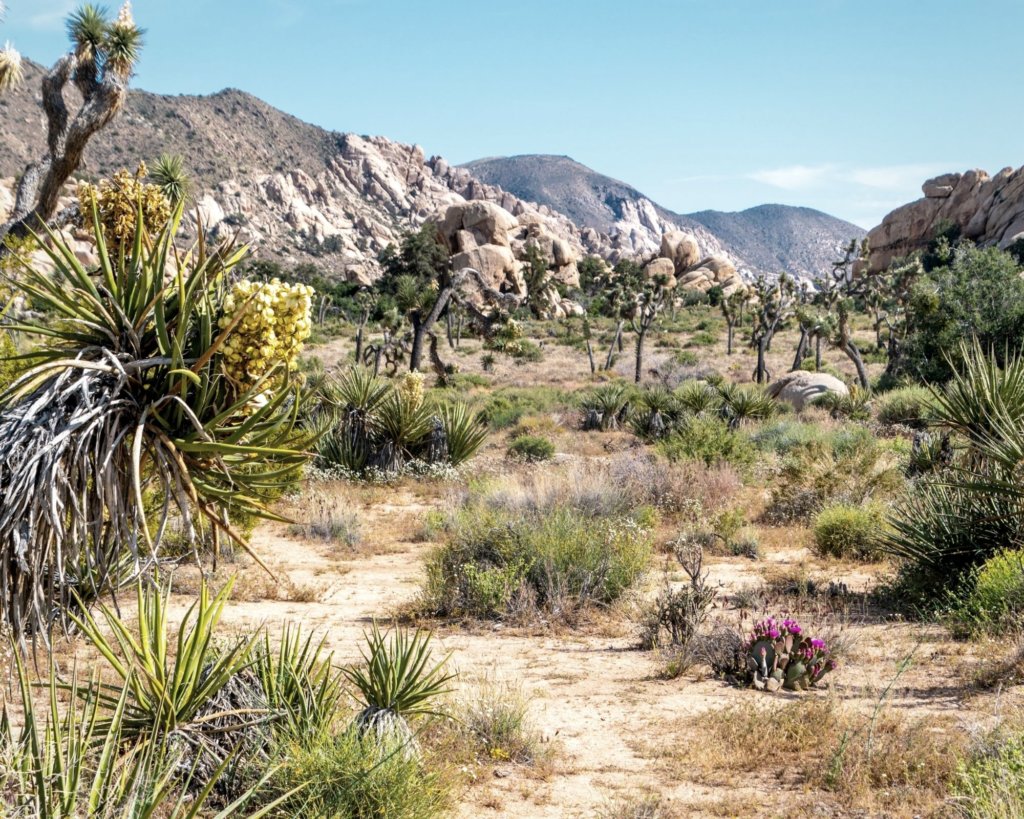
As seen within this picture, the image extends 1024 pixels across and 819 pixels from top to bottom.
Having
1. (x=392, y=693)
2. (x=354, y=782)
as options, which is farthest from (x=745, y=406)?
(x=354, y=782)

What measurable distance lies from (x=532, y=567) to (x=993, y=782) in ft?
16.9

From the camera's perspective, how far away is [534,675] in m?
6.89

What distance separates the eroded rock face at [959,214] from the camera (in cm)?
6875

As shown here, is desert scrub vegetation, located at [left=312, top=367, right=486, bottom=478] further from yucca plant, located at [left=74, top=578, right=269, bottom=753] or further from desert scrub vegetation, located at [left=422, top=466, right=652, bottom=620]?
yucca plant, located at [left=74, top=578, right=269, bottom=753]

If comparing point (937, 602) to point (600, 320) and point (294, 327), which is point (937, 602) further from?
point (600, 320)

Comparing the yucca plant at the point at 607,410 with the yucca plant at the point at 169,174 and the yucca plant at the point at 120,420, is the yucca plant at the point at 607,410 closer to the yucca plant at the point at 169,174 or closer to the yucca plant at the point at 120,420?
the yucca plant at the point at 169,174

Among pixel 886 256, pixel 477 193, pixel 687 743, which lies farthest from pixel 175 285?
pixel 477 193

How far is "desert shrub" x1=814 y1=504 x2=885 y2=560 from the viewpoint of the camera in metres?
10.3

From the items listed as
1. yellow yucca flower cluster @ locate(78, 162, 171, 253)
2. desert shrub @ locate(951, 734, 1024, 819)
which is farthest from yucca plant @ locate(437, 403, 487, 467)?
desert shrub @ locate(951, 734, 1024, 819)

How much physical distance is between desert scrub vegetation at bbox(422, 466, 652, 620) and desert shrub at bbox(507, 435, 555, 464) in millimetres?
7101

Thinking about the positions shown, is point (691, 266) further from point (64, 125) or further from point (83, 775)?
point (83, 775)

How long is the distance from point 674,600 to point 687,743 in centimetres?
219

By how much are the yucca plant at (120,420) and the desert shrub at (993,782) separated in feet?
11.1

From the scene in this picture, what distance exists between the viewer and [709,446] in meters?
15.2
